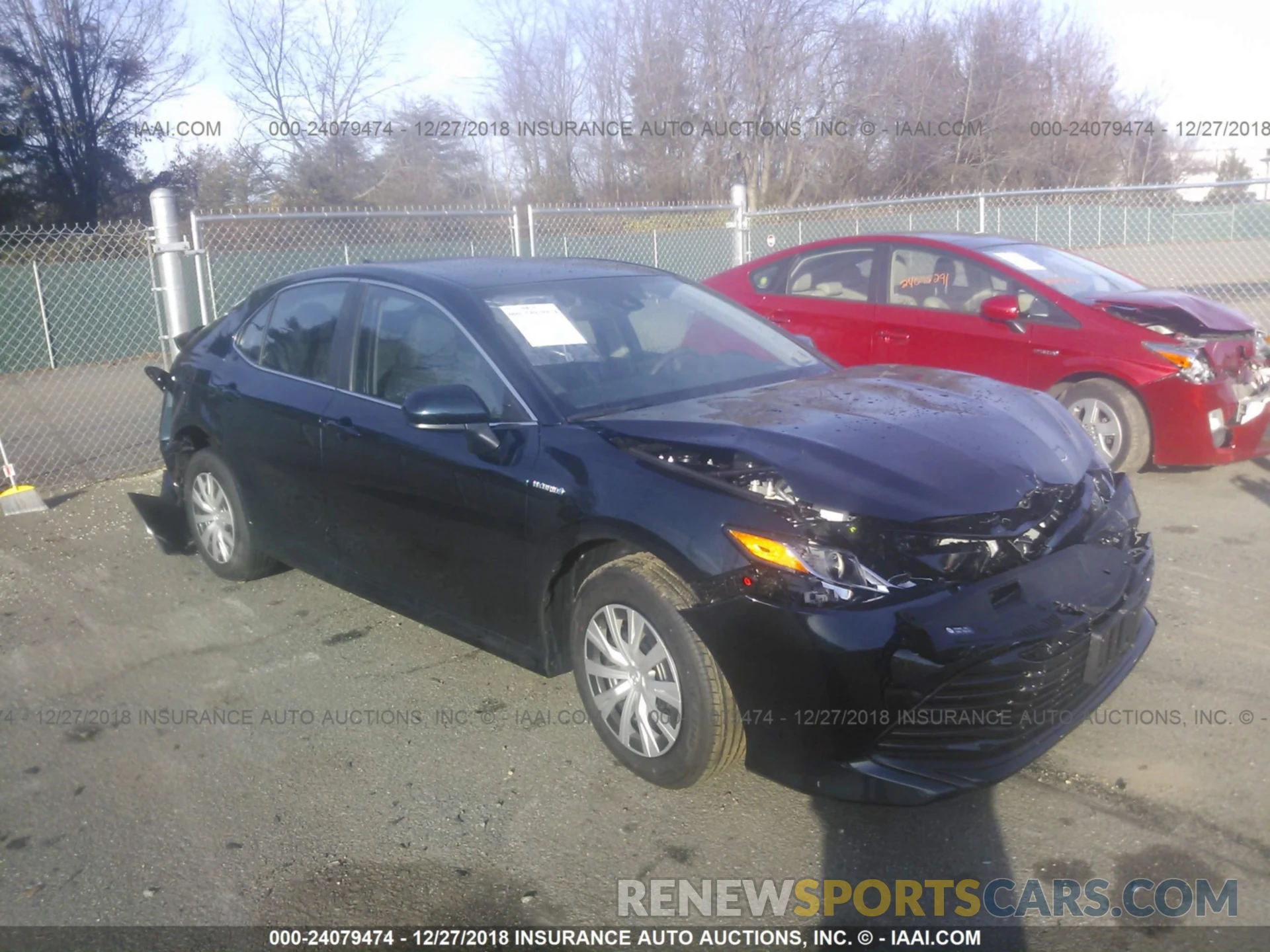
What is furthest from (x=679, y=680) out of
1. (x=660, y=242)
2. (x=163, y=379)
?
(x=660, y=242)

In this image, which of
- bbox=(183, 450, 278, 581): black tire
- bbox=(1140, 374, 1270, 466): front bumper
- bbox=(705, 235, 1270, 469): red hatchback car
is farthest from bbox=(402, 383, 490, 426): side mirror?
bbox=(1140, 374, 1270, 466): front bumper

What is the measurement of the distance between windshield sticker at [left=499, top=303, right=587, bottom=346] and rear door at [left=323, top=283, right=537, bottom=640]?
20cm

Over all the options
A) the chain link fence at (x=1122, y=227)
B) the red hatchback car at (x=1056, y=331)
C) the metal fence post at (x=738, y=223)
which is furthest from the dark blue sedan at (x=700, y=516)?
the metal fence post at (x=738, y=223)

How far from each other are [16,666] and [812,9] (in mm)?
28387

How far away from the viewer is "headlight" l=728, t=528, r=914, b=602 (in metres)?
3.04

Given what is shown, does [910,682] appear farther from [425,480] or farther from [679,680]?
[425,480]

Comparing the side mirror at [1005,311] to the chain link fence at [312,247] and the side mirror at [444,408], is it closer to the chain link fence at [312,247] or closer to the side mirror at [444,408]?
the side mirror at [444,408]

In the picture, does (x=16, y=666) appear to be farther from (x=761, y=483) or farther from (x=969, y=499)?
(x=969, y=499)

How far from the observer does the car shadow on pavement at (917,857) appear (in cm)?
287

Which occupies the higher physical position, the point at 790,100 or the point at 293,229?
the point at 790,100

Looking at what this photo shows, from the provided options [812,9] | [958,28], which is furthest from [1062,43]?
[812,9]

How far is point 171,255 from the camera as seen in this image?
314 inches

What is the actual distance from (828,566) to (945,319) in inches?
184

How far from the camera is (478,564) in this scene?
4.00 meters
